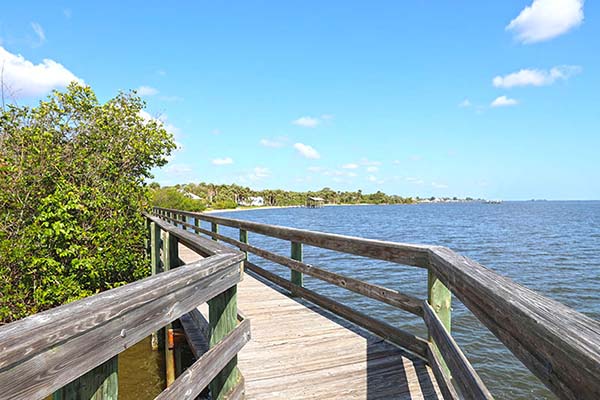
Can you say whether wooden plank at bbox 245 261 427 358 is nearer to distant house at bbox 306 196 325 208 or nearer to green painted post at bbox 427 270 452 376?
green painted post at bbox 427 270 452 376

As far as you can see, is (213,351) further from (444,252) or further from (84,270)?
(84,270)

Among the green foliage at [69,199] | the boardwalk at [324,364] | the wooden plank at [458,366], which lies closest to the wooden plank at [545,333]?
the wooden plank at [458,366]

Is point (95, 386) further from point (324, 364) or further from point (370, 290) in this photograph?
point (370, 290)

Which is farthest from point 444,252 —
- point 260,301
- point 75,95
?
point 75,95

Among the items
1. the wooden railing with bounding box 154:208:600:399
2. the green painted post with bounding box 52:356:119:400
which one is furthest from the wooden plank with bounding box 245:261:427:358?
the green painted post with bounding box 52:356:119:400

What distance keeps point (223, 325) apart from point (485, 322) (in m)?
1.32

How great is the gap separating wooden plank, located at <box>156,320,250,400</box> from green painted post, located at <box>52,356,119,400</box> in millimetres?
228

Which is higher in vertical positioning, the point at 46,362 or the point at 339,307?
the point at 46,362

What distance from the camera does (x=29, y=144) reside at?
7.08 metres

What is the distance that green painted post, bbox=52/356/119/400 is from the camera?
3.54 feet

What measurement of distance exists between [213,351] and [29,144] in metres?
7.16

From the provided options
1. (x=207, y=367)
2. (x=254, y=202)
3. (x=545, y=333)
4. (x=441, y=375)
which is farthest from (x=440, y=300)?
(x=254, y=202)

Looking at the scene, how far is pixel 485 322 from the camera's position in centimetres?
149

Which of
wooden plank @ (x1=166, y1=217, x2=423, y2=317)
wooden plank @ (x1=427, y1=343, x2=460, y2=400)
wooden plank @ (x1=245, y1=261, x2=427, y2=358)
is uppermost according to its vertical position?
wooden plank @ (x1=166, y1=217, x2=423, y2=317)
